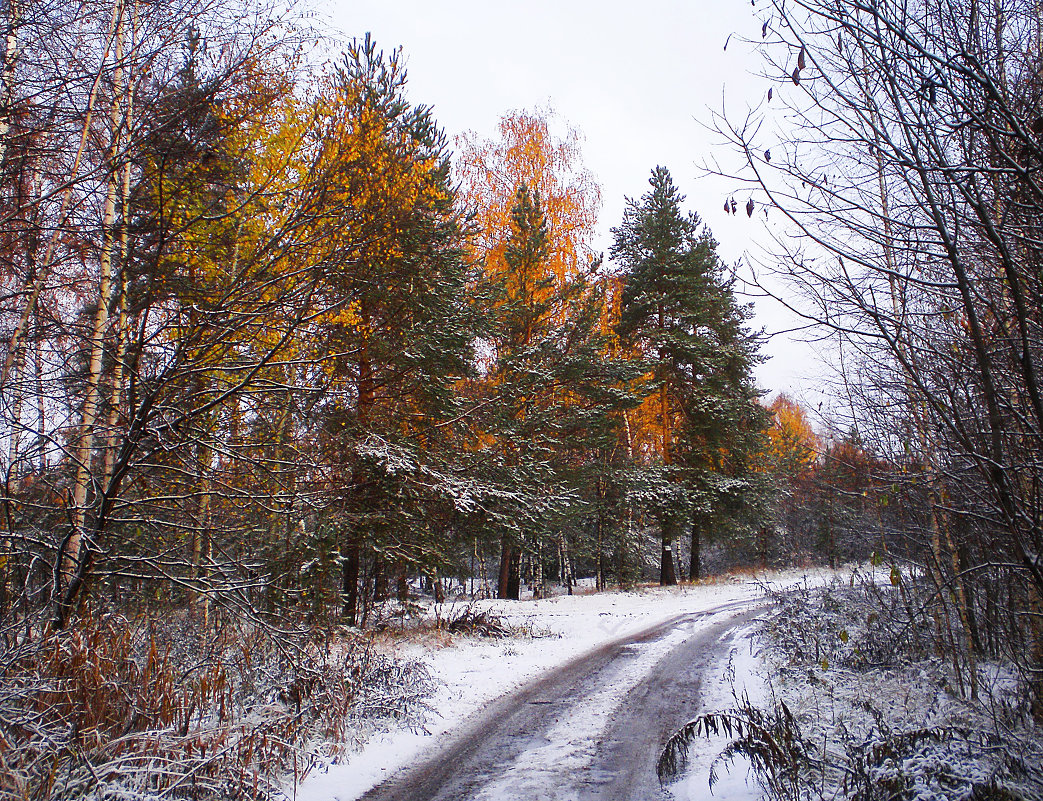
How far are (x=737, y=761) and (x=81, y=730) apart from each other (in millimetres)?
4837

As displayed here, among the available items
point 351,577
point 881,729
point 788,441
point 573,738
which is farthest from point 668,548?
point 881,729

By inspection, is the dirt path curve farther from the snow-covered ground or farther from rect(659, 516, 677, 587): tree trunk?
rect(659, 516, 677, 587): tree trunk

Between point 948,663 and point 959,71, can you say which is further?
point 948,663

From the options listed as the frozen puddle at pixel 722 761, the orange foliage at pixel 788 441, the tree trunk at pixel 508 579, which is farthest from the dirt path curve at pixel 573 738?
the orange foliage at pixel 788 441

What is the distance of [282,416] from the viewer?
8070mm

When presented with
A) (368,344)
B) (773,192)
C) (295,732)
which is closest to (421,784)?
(295,732)

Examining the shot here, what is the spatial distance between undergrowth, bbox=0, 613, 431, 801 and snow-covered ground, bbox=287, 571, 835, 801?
1.28 feet

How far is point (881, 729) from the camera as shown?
421 cm

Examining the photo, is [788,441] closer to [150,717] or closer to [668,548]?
[668,548]

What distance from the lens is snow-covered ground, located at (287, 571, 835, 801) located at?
4888 millimetres

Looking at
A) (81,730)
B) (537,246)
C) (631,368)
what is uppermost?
(537,246)

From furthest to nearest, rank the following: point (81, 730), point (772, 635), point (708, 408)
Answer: point (708, 408)
point (772, 635)
point (81, 730)

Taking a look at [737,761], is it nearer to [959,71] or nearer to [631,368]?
[959,71]

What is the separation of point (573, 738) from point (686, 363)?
776 inches
